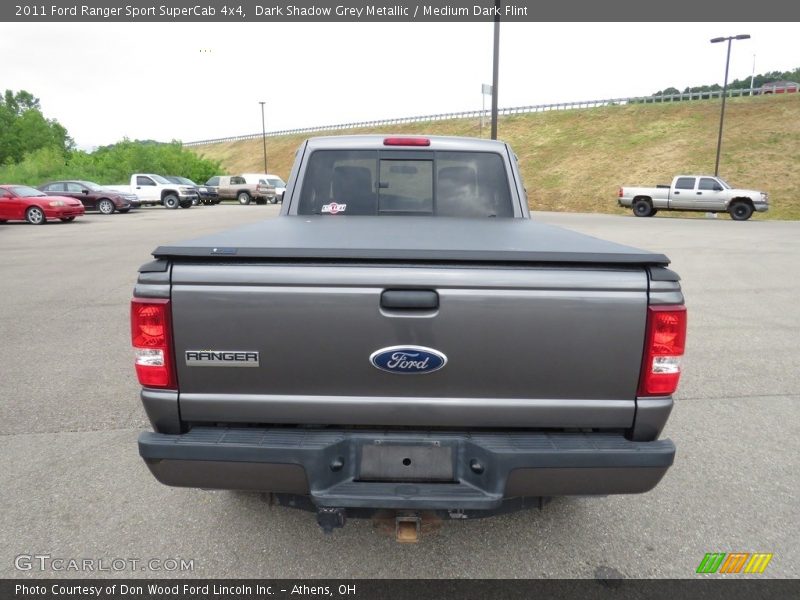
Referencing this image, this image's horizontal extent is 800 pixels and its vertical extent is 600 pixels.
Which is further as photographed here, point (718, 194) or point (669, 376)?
point (718, 194)

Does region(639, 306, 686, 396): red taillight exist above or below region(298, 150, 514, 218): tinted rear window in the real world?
below

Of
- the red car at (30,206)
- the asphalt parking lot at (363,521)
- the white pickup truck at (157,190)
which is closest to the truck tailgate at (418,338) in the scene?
the asphalt parking lot at (363,521)

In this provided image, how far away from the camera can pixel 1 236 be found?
1616 cm

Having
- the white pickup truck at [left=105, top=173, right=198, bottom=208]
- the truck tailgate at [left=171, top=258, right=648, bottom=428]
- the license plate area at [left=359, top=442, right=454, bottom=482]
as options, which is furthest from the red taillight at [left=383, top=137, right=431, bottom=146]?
the white pickup truck at [left=105, top=173, right=198, bottom=208]

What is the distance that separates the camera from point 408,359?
1.98 m

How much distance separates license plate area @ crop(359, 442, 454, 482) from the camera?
2.02 m

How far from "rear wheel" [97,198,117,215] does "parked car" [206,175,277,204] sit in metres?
13.7

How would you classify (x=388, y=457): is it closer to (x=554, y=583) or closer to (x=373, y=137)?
(x=554, y=583)

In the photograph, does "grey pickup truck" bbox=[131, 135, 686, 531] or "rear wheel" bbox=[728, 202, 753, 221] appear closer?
"grey pickup truck" bbox=[131, 135, 686, 531]

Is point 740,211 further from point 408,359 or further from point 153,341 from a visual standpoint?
point 153,341

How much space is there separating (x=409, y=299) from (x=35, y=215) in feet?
76.0

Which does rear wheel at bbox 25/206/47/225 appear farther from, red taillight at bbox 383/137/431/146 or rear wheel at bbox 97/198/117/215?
red taillight at bbox 383/137/431/146

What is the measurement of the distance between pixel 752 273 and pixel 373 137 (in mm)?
9258

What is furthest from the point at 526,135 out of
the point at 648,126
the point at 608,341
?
the point at 608,341
